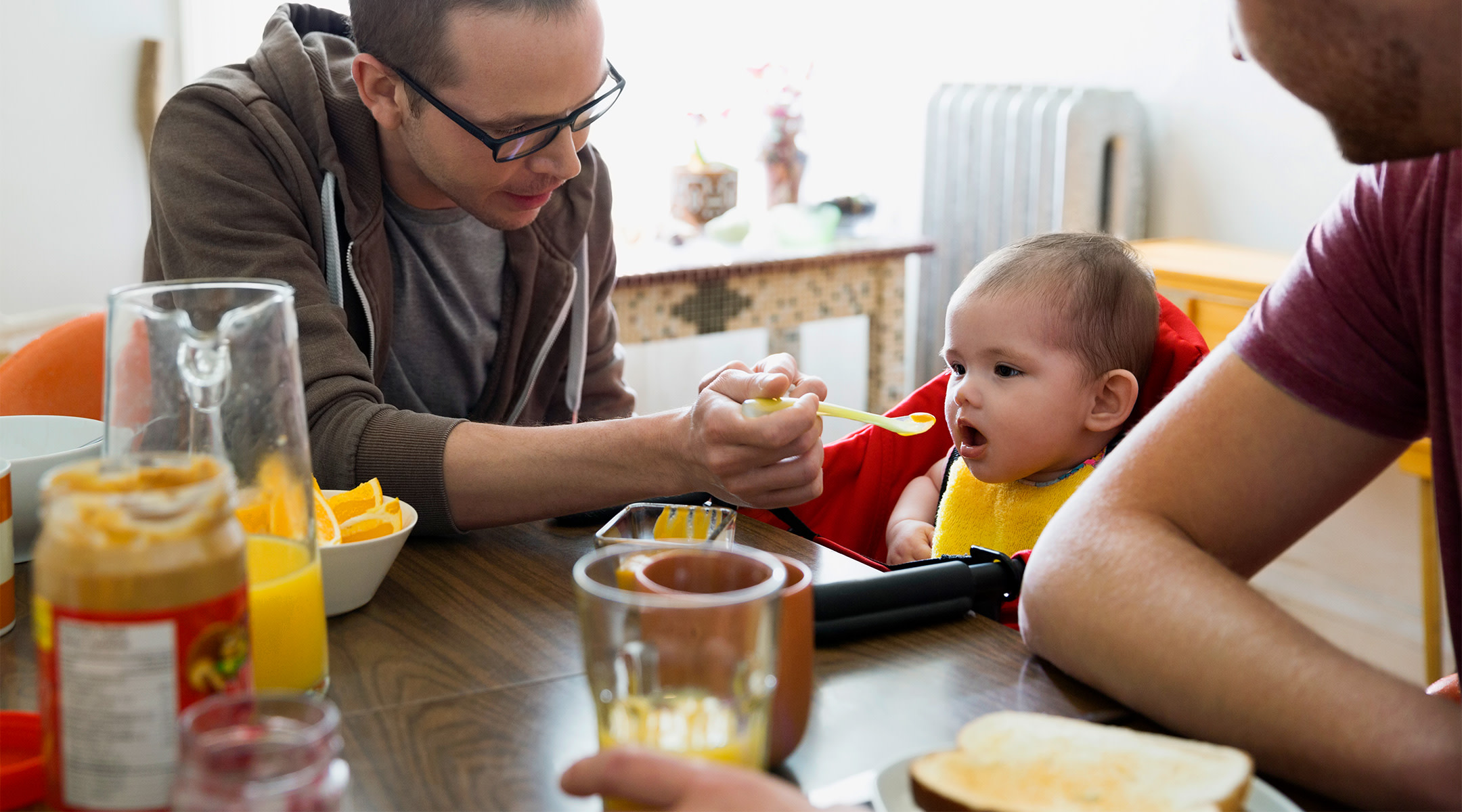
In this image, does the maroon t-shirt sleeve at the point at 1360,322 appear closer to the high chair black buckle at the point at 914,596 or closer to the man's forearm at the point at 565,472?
the high chair black buckle at the point at 914,596

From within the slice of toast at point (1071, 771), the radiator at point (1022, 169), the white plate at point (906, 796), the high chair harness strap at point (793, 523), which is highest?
the radiator at point (1022, 169)

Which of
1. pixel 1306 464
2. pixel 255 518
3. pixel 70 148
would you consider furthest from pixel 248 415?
pixel 70 148

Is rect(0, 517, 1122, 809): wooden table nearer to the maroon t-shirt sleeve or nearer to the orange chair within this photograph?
the maroon t-shirt sleeve

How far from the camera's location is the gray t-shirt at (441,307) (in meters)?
1.78

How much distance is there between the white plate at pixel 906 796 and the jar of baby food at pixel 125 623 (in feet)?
1.14

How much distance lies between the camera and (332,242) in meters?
1.56

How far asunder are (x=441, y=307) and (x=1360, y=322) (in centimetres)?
124

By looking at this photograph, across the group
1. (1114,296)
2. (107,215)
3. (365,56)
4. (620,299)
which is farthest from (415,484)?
(107,215)

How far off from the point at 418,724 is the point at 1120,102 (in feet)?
10.4

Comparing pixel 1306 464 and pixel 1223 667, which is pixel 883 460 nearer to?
pixel 1306 464

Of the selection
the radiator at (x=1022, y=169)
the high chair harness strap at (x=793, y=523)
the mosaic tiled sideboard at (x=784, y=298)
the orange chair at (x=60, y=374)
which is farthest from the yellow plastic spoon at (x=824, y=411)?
the radiator at (x=1022, y=169)

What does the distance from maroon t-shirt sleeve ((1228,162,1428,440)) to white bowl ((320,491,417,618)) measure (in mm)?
711

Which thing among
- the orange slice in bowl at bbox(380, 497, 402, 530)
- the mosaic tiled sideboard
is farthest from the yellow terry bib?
the mosaic tiled sideboard

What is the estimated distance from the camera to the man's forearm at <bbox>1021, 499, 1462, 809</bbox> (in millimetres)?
739
